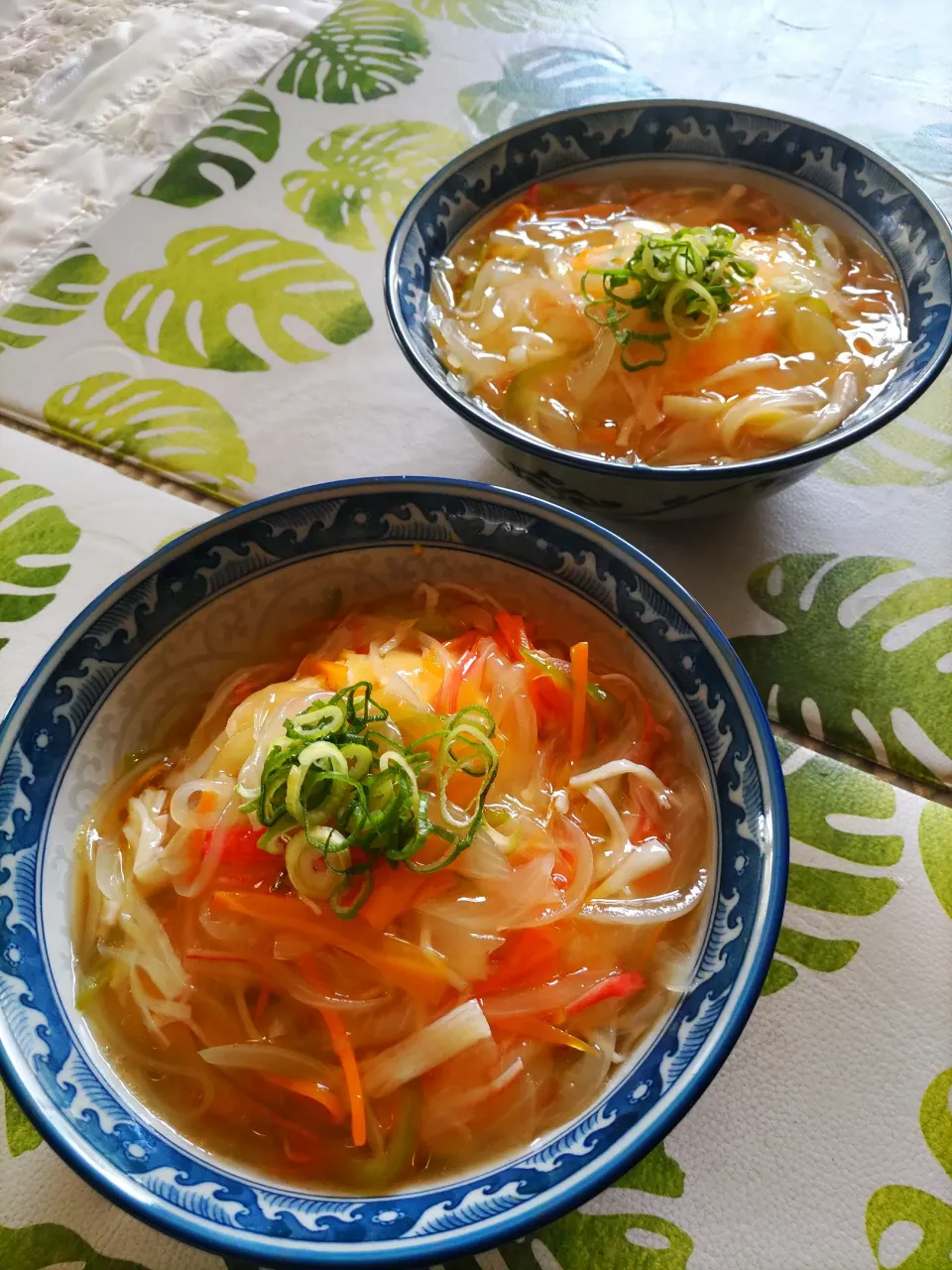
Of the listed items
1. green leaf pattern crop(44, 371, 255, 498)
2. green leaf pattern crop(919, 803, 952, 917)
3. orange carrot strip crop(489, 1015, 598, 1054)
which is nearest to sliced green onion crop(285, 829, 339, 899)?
orange carrot strip crop(489, 1015, 598, 1054)

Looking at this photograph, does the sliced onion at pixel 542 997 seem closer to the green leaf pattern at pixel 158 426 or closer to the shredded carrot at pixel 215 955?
the shredded carrot at pixel 215 955

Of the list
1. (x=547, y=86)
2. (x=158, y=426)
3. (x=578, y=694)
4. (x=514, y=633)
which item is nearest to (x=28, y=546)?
(x=158, y=426)

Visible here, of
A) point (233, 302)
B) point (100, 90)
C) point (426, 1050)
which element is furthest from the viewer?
point (100, 90)

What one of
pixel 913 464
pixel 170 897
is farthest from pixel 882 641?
pixel 170 897

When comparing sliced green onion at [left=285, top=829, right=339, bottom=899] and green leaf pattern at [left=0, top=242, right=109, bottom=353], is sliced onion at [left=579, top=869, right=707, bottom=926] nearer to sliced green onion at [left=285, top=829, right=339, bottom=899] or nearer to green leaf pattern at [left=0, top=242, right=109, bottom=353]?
sliced green onion at [left=285, top=829, right=339, bottom=899]

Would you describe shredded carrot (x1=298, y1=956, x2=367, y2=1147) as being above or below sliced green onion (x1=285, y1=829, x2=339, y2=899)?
below

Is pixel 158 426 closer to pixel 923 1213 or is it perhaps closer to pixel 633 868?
pixel 633 868

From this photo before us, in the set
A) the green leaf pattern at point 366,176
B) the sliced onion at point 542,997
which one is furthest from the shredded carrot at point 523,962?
the green leaf pattern at point 366,176
